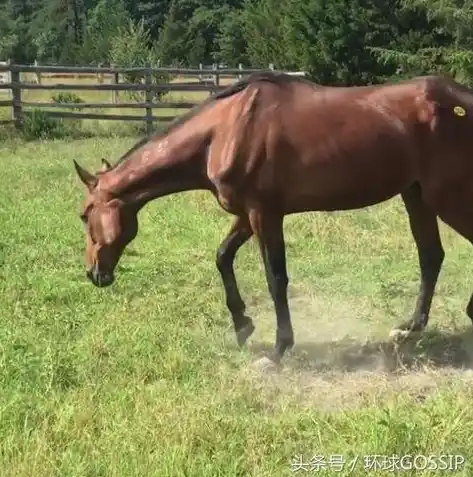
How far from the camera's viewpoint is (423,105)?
15.8ft

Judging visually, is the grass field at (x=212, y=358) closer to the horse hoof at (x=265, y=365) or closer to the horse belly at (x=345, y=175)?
the horse hoof at (x=265, y=365)

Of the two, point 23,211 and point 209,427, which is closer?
point 209,427

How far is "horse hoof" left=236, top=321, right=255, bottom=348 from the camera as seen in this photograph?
5219mm

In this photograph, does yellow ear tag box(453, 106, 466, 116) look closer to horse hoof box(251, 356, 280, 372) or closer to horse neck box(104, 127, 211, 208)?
horse neck box(104, 127, 211, 208)

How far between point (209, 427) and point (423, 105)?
244 centimetres

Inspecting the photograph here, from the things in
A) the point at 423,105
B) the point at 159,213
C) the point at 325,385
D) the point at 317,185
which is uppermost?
the point at 423,105

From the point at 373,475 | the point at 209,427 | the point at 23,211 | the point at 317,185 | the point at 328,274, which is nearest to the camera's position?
the point at 373,475

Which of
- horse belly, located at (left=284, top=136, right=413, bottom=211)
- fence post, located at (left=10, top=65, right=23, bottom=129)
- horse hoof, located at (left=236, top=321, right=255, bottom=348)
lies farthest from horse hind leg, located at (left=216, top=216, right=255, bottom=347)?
fence post, located at (left=10, top=65, right=23, bottom=129)

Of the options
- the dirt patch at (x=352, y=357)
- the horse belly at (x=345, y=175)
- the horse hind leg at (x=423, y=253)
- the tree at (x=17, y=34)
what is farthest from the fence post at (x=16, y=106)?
the tree at (x=17, y=34)

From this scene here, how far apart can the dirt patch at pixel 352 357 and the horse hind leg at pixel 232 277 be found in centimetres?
14

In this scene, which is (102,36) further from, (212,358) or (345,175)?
(212,358)

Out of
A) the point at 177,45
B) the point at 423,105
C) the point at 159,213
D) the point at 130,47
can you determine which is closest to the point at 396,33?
the point at 130,47

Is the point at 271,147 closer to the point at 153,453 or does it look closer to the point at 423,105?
the point at 423,105

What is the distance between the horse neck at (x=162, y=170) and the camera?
4.88 meters
